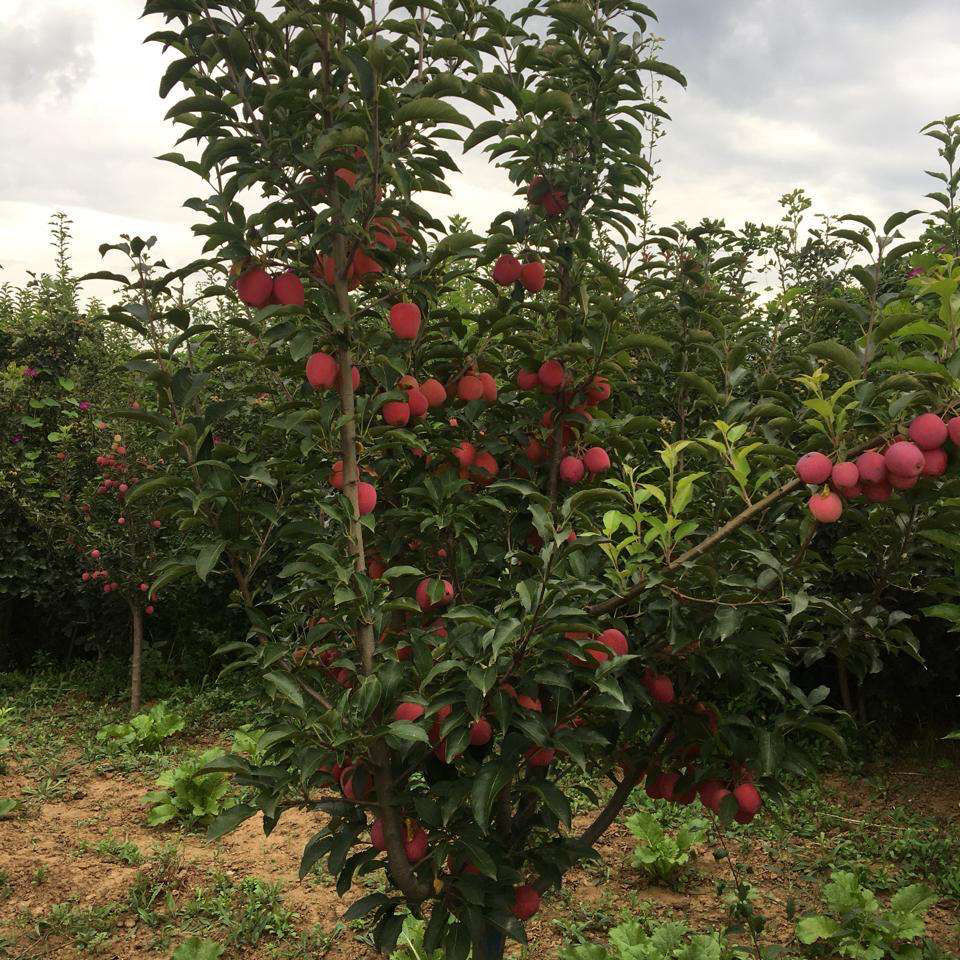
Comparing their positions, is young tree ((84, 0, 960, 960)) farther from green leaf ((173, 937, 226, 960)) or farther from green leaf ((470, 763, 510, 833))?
green leaf ((173, 937, 226, 960))

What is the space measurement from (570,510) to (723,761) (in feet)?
3.00

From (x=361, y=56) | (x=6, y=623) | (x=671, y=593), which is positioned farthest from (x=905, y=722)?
(x=6, y=623)

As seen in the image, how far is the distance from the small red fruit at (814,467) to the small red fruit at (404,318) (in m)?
0.99

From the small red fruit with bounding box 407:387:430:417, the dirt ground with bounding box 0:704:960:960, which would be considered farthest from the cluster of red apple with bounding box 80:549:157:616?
the small red fruit with bounding box 407:387:430:417

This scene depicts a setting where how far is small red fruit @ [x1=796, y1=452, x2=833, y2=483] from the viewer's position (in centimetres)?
158

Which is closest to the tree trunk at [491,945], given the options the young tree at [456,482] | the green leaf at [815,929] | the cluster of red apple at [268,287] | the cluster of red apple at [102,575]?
the young tree at [456,482]

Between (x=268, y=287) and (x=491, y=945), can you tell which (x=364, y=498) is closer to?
(x=268, y=287)

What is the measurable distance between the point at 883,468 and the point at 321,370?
1.23m

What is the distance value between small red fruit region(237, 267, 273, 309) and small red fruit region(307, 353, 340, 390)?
0.19 metres

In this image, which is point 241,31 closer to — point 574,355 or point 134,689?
point 574,355

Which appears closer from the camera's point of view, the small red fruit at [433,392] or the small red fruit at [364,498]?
the small red fruit at [364,498]

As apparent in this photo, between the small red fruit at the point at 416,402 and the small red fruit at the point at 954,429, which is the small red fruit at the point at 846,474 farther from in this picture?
the small red fruit at the point at 416,402

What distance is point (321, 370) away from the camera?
6.40 ft

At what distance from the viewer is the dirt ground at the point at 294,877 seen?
3596mm
